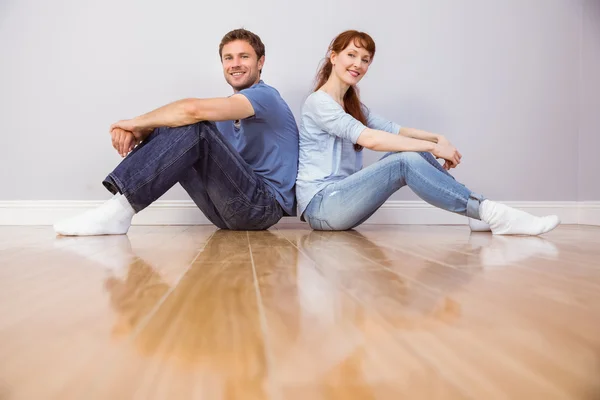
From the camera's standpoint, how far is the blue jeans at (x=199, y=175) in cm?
204

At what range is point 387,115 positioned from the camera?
3180 mm

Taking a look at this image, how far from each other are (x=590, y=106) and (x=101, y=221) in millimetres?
2945

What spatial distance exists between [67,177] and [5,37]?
2.88 ft

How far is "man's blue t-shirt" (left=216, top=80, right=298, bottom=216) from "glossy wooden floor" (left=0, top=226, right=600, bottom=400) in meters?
1.06

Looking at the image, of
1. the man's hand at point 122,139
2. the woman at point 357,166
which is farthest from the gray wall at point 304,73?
the man's hand at point 122,139

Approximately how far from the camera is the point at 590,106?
3.29 meters

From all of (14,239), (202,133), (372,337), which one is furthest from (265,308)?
(14,239)

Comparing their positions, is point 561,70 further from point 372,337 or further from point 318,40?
point 372,337

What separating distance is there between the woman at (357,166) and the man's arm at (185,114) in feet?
1.43

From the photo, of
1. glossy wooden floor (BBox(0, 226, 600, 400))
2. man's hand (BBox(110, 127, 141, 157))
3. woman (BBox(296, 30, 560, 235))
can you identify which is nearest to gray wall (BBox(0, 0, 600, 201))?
woman (BBox(296, 30, 560, 235))

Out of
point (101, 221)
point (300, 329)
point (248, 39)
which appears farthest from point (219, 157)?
point (300, 329)

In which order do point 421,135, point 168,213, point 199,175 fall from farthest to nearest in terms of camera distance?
point 168,213
point 421,135
point 199,175

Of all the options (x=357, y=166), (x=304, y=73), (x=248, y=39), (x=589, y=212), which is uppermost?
(x=248, y=39)

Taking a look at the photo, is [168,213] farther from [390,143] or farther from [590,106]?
[590,106]
